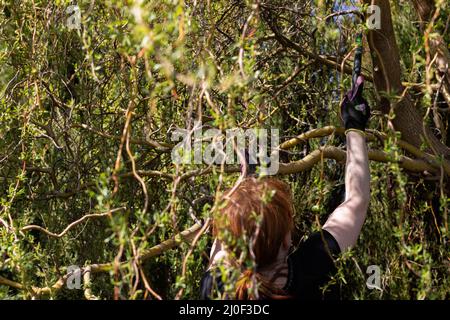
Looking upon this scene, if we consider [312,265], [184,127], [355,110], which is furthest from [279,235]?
[184,127]

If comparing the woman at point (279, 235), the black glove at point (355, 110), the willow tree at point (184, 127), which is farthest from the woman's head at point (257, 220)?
the willow tree at point (184, 127)

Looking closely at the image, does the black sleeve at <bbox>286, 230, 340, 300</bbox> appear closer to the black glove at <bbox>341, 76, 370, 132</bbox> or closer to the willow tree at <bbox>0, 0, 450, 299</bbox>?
the black glove at <bbox>341, 76, 370, 132</bbox>

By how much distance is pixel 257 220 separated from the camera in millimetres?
1797

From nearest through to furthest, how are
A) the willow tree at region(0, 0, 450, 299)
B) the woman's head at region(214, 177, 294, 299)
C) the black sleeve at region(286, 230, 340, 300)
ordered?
1. the woman's head at region(214, 177, 294, 299)
2. the black sleeve at region(286, 230, 340, 300)
3. the willow tree at region(0, 0, 450, 299)

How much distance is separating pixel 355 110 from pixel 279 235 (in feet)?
1.78

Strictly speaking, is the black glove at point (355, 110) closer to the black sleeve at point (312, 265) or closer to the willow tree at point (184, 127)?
the black sleeve at point (312, 265)

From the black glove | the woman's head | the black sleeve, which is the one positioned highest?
the black glove

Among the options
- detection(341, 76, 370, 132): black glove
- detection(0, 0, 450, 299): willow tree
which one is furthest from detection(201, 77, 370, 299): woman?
detection(0, 0, 450, 299): willow tree

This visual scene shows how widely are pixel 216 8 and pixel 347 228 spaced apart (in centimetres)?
177

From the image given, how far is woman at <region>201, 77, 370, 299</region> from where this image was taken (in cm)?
182
